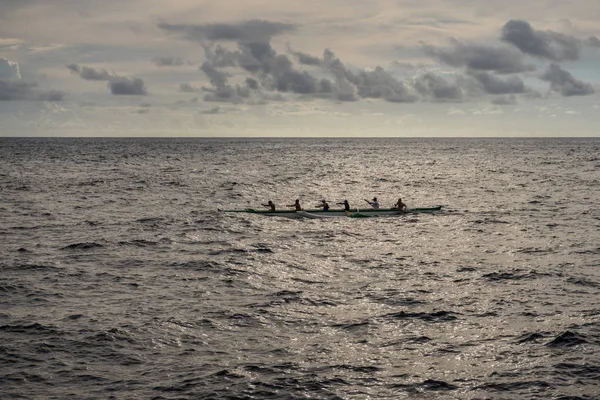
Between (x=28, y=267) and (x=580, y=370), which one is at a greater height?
(x=28, y=267)

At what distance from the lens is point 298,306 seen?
1014 inches

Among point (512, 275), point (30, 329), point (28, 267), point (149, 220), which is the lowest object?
point (30, 329)

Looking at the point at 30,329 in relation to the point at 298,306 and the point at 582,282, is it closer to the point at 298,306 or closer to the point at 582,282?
the point at 298,306

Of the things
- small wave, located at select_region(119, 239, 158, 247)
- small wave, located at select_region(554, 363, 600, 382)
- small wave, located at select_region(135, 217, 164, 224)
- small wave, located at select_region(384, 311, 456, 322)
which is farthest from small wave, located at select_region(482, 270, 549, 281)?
small wave, located at select_region(135, 217, 164, 224)

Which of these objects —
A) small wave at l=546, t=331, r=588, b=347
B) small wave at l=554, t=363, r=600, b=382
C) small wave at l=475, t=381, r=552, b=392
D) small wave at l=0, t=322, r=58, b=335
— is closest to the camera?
small wave at l=475, t=381, r=552, b=392

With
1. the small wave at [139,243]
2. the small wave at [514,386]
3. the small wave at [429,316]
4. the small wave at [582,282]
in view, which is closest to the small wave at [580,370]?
the small wave at [514,386]

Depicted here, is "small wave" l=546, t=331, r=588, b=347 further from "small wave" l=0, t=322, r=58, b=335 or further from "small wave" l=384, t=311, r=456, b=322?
"small wave" l=0, t=322, r=58, b=335

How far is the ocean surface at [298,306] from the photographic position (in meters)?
18.4

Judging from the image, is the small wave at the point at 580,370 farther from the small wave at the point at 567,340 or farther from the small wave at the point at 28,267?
the small wave at the point at 28,267

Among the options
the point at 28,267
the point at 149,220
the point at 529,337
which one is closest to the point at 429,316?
the point at 529,337

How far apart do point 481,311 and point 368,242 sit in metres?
16.6

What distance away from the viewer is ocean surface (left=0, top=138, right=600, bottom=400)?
1839cm

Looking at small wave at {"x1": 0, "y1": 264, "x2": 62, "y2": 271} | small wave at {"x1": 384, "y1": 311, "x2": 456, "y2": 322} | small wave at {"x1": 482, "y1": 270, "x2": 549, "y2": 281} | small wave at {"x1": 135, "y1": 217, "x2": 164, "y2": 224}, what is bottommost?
small wave at {"x1": 384, "y1": 311, "x2": 456, "y2": 322}

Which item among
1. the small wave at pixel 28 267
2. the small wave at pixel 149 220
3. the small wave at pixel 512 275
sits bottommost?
the small wave at pixel 28 267
